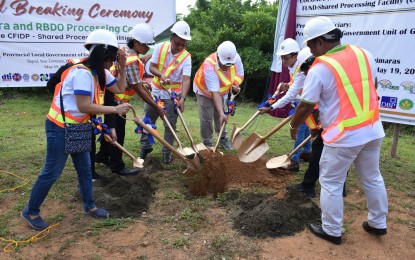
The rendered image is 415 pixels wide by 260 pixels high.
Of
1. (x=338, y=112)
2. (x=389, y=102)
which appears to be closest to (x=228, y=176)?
(x=338, y=112)

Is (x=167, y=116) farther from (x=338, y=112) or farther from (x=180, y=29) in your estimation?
(x=338, y=112)

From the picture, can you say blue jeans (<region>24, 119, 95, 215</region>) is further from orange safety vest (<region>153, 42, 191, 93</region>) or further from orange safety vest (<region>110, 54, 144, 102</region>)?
orange safety vest (<region>153, 42, 191, 93</region>)

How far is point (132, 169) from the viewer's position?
459 cm

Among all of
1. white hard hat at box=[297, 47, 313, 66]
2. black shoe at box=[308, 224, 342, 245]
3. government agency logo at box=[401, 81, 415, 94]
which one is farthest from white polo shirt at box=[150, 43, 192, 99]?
government agency logo at box=[401, 81, 415, 94]

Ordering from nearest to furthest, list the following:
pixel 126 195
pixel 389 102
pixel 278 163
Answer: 1. pixel 126 195
2. pixel 278 163
3. pixel 389 102

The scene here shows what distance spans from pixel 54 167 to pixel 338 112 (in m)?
2.35

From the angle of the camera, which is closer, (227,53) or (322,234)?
(322,234)

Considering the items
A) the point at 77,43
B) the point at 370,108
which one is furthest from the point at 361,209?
the point at 77,43

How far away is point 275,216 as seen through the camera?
10.4 feet

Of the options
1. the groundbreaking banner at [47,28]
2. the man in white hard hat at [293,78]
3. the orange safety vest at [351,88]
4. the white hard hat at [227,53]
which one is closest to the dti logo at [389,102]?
the man in white hard hat at [293,78]

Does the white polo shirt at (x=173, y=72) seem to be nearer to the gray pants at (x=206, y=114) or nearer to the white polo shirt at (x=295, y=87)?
the gray pants at (x=206, y=114)

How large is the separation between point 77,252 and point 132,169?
1.81m

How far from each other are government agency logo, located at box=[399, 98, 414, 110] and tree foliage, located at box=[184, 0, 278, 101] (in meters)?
4.98

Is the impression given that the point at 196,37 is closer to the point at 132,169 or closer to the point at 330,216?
the point at 132,169
